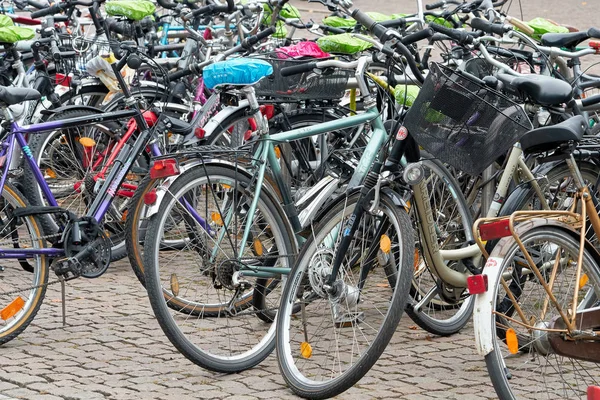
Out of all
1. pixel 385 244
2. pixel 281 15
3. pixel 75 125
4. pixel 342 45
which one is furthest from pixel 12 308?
pixel 281 15

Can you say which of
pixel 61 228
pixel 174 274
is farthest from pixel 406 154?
pixel 61 228

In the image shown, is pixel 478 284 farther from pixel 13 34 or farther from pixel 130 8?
pixel 130 8

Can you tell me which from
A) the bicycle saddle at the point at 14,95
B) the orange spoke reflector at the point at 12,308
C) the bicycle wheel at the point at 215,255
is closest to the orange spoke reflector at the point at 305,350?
the bicycle wheel at the point at 215,255

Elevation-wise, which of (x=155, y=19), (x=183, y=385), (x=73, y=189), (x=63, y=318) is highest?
(x=155, y=19)

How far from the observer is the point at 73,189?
6660 millimetres

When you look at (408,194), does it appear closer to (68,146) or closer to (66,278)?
(66,278)

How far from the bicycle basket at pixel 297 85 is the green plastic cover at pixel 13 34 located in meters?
2.13

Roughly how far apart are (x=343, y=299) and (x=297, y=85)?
5.43 ft

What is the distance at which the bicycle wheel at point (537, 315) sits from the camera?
3.93 meters

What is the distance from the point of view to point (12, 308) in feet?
18.1

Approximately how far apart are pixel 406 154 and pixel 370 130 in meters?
0.91

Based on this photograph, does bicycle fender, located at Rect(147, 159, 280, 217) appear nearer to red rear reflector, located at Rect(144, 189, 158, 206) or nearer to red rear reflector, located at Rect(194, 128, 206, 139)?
red rear reflector, located at Rect(144, 189, 158, 206)

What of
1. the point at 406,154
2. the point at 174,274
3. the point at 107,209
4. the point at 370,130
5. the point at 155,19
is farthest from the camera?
the point at 155,19

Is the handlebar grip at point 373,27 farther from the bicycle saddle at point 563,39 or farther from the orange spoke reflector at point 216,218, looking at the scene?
the bicycle saddle at point 563,39
